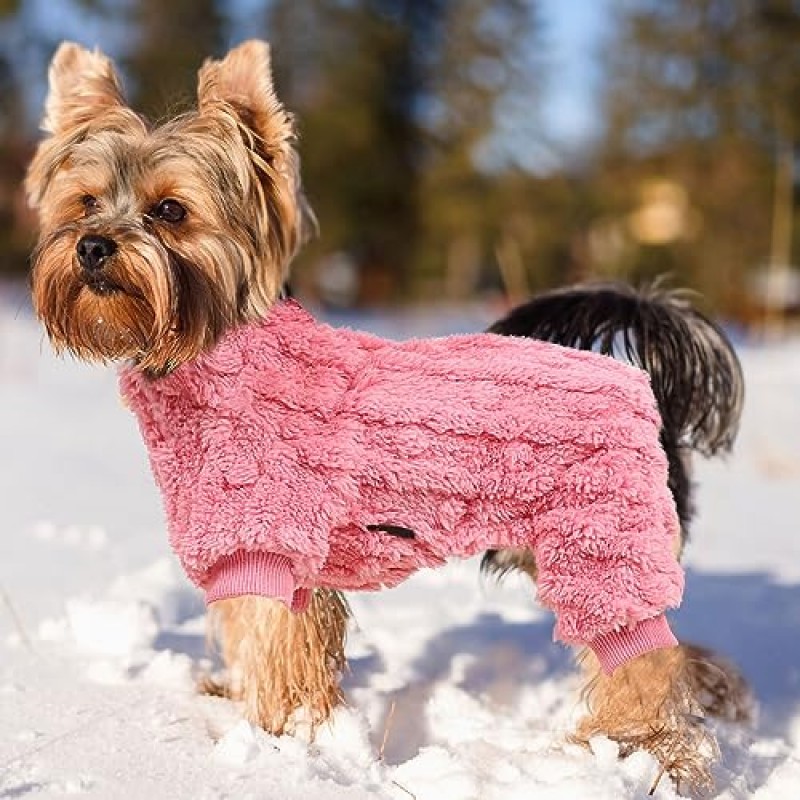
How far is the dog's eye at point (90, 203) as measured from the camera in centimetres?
305

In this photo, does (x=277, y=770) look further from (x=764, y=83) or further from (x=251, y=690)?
(x=764, y=83)

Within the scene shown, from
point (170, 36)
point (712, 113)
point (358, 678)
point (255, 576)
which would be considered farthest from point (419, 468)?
point (170, 36)

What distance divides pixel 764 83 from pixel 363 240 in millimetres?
12353

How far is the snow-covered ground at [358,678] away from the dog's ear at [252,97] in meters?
1.28

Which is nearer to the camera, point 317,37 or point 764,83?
point 764,83

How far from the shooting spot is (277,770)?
2723 millimetres

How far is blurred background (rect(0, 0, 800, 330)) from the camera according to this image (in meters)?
25.5

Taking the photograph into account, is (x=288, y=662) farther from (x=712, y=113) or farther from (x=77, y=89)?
(x=712, y=113)

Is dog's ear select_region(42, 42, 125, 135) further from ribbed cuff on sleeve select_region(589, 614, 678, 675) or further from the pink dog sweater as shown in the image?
ribbed cuff on sleeve select_region(589, 614, 678, 675)

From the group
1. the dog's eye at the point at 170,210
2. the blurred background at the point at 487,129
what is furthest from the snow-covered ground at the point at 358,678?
the blurred background at the point at 487,129

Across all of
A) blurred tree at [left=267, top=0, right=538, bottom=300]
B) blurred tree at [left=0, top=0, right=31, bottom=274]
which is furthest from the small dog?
blurred tree at [left=267, top=0, right=538, bottom=300]

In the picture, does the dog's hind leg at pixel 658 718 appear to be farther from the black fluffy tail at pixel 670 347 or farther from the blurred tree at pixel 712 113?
the blurred tree at pixel 712 113

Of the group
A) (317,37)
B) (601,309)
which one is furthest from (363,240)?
(601,309)

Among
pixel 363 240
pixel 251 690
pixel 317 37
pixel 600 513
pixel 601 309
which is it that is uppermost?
pixel 317 37
